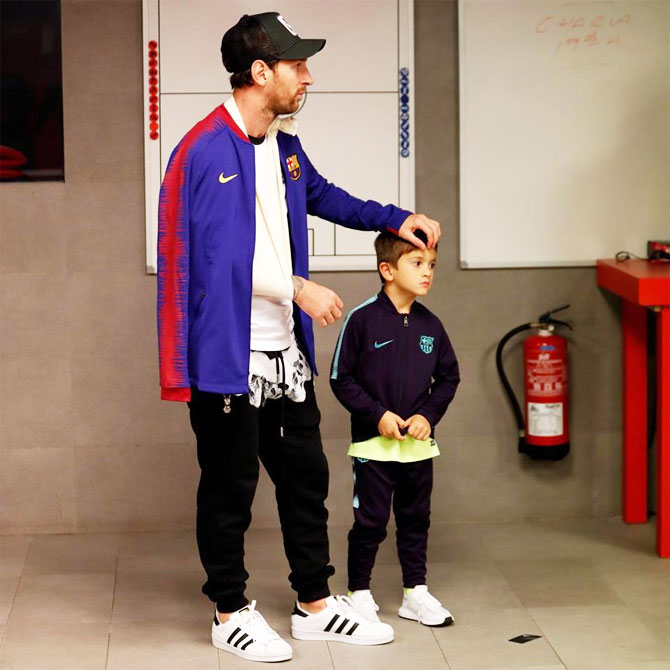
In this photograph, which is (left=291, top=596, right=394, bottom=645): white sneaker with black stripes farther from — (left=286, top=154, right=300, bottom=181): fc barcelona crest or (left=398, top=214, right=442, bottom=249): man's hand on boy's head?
(left=286, top=154, right=300, bottom=181): fc barcelona crest

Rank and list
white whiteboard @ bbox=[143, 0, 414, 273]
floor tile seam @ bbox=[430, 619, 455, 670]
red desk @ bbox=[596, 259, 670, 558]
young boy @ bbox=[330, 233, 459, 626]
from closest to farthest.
→ floor tile seam @ bbox=[430, 619, 455, 670] < young boy @ bbox=[330, 233, 459, 626] < red desk @ bbox=[596, 259, 670, 558] < white whiteboard @ bbox=[143, 0, 414, 273]

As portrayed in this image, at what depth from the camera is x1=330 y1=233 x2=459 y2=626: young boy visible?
10.8 feet

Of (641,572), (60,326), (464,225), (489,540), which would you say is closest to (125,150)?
(60,326)

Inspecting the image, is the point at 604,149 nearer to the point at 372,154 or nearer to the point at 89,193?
the point at 372,154

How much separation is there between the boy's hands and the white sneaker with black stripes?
1.53 ft

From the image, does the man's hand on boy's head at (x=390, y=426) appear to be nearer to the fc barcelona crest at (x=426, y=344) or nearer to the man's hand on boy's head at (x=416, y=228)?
the fc barcelona crest at (x=426, y=344)

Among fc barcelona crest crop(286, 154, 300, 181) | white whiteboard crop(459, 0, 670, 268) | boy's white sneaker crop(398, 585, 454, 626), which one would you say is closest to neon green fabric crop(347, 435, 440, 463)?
boy's white sneaker crop(398, 585, 454, 626)

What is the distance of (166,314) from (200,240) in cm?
19

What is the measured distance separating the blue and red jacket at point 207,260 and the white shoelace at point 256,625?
2.00 feet

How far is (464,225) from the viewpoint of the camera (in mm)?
4055

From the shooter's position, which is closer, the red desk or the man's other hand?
the man's other hand

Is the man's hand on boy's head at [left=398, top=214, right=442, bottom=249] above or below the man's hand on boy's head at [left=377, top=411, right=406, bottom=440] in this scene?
above

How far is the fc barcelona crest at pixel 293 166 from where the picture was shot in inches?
122

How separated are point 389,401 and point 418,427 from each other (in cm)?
12
